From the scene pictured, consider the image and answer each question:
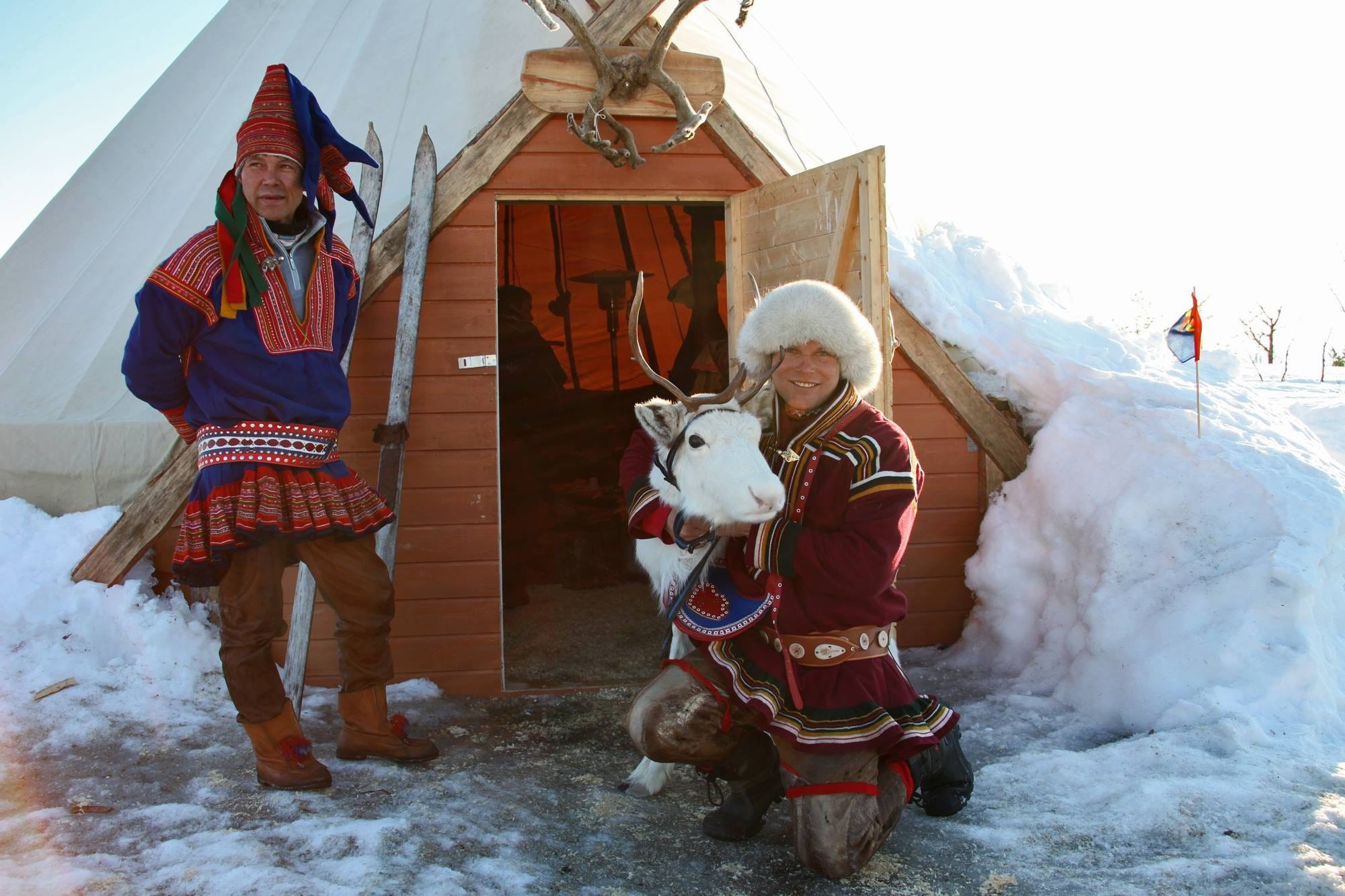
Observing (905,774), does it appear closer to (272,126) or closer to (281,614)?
(281,614)

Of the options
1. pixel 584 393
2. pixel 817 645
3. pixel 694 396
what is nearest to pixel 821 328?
pixel 694 396

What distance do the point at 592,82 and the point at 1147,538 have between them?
10.2 ft

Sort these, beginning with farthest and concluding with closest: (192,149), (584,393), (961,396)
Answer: (584,393) < (192,149) < (961,396)

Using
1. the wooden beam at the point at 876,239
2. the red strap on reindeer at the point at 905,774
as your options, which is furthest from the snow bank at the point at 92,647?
the wooden beam at the point at 876,239

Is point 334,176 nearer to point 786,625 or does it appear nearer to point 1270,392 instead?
point 786,625

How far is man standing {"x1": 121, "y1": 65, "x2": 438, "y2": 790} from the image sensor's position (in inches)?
117

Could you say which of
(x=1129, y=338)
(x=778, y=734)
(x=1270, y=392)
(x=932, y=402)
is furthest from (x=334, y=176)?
(x=1270, y=392)

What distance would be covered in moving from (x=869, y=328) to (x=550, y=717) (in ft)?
7.12

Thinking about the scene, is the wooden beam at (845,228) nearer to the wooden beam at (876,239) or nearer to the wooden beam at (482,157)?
the wooden beam at (876,239)

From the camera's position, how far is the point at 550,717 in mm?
4098

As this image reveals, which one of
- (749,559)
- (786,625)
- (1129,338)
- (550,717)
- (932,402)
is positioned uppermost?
(1129,338)

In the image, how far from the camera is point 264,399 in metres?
3.04

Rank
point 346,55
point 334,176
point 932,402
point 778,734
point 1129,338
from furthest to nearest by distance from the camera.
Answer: point 346,55, point 1129,338, point 932,402, point 334,176, point 778,734

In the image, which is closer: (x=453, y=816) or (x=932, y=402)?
(x=453, y=816)
